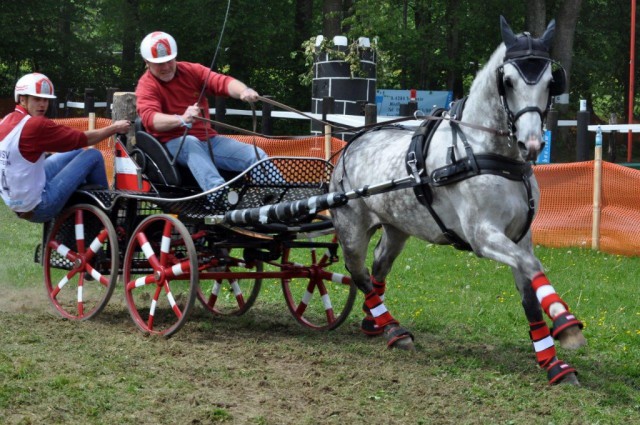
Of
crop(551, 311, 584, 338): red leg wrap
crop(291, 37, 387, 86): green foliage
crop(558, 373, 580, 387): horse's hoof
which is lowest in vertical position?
crop(558, 373, 580, 387): horse's hoof

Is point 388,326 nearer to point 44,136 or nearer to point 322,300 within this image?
point 322,300

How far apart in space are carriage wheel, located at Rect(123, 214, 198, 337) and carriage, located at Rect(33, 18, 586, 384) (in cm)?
1

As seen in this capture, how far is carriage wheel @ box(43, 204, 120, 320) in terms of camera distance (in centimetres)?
758

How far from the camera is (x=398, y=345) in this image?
6.88 m

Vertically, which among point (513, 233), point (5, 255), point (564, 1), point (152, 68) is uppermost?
point (564, 1)

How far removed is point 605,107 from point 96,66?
16.0m

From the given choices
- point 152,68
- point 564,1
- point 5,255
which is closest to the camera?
point 152,68

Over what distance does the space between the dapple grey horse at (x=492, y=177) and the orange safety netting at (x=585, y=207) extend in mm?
4469

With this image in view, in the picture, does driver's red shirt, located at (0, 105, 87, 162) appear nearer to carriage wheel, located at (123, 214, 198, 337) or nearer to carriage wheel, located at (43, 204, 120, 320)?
carriage wheel, located at (43, 204, 120, 320)

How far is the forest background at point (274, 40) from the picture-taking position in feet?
87.6

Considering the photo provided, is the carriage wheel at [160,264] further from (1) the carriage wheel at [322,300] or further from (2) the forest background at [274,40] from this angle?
(2) the forest background at [274,40]

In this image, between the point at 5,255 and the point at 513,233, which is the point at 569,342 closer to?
the point at 513,233

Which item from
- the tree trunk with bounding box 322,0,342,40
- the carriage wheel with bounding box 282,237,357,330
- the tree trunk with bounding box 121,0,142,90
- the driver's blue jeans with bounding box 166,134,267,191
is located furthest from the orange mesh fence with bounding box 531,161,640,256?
the tree trunk with bounding box 121,0,142,90

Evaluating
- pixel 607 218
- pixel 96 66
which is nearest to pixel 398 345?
pixel 607 218
